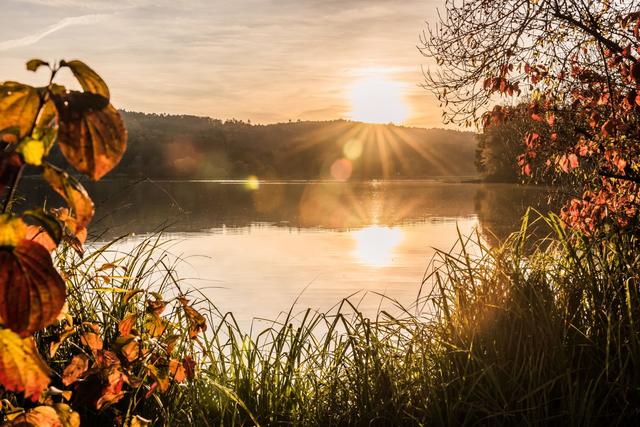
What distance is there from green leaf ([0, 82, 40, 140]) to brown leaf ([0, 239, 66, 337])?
0.70 feet

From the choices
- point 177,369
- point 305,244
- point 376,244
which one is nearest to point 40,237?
point 177,369

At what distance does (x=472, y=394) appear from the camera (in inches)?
150

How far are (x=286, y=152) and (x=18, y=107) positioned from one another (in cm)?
11864

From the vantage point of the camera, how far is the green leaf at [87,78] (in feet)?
3.78

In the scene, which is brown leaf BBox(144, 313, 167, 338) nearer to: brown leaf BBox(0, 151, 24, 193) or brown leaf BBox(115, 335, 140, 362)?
brown leaf BBox(115, 335, 140, 362)

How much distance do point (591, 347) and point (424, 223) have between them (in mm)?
22240

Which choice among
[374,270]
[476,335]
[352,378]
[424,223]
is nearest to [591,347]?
[476,335]

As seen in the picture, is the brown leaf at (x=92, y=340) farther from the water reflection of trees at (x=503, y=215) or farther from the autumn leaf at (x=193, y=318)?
the water reflection of trees at (x=503, y=215)

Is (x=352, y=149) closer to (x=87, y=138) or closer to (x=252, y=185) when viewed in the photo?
(x=252, y=185)

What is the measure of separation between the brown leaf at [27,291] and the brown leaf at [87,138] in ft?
0.62

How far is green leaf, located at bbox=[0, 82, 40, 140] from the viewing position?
1163 mm

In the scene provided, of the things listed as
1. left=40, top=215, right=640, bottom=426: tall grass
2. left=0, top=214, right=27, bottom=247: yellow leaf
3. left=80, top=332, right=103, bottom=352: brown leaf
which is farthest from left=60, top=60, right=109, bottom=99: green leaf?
left=40, top=215, right=640, bottom=426: tall grass

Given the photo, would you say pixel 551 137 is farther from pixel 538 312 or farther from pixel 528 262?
pixel 538 312

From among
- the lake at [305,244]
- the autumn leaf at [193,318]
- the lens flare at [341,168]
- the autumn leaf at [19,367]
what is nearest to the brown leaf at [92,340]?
the autumn leaf at [193,318]
